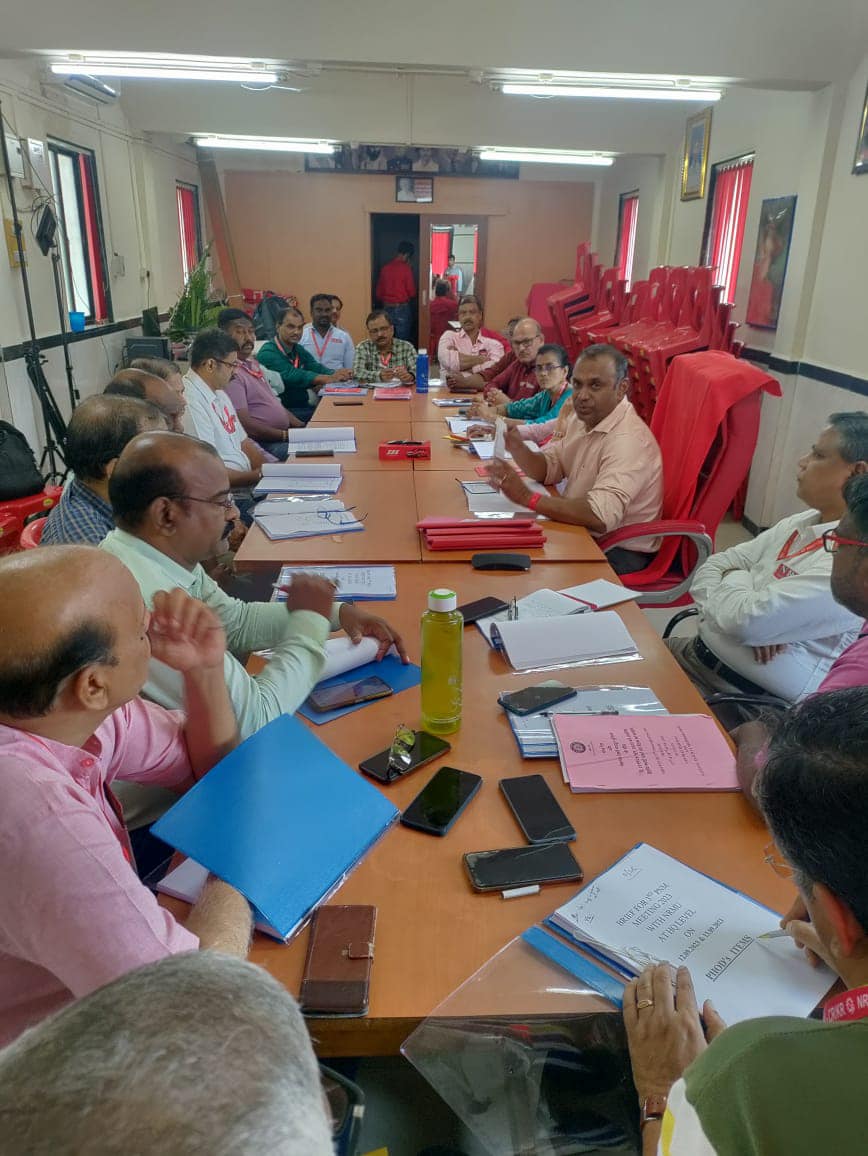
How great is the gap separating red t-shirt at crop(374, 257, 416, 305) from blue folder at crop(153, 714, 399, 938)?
394 inches

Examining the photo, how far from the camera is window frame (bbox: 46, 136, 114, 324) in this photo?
5.95 metres

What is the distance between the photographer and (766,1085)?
66cm

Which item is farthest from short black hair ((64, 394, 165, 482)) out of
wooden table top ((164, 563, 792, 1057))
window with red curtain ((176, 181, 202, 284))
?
window with red curtain ((176, 181, 202, 284))

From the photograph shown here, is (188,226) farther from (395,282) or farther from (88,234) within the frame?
(88,234)

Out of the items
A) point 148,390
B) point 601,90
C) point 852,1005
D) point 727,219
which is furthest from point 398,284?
point 852,1005

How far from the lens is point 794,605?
1910 millimetres

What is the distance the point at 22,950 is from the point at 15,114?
5.69 metres

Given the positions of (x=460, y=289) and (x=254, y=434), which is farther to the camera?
(x=460, y=289)

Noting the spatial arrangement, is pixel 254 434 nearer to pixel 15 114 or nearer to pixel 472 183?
pixel 15 114

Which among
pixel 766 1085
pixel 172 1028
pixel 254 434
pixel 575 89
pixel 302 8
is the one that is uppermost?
pixel 302 8

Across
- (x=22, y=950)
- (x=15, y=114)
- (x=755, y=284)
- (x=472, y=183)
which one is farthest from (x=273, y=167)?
(x=22, y=950)

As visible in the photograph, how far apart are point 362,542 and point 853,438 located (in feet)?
4.51

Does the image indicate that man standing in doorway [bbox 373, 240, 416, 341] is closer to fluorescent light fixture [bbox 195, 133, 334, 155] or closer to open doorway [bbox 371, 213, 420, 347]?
open doorway [bbox 371, 213, 420, 347]

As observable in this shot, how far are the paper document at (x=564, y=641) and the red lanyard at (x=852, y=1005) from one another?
1.02m
